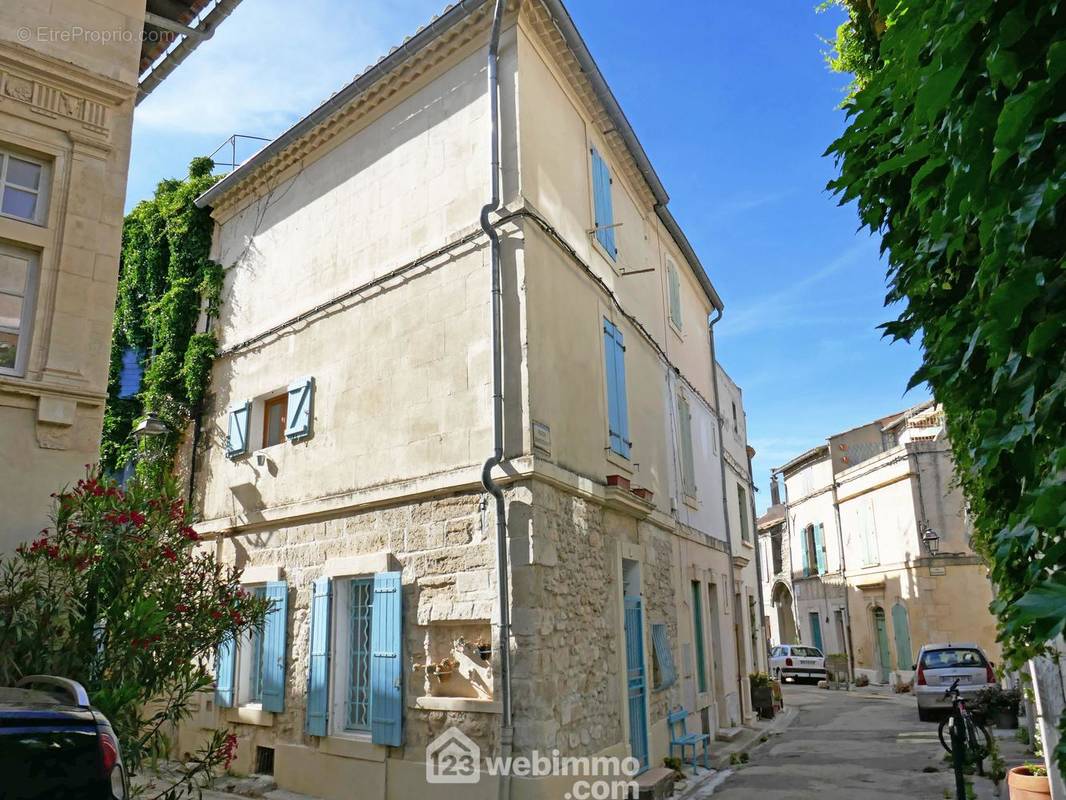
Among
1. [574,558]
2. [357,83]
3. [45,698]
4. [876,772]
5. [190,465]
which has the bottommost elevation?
[876,772]

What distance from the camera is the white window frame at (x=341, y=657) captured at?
26.0ft

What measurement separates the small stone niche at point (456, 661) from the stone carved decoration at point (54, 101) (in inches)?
218

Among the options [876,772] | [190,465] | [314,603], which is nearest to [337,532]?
[314,603]

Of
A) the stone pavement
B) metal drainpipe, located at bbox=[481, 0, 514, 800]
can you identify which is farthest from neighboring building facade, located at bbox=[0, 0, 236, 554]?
the stone pavement

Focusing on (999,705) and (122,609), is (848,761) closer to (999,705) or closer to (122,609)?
(999,705)

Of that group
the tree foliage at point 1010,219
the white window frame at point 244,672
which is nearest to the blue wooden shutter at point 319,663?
the white window frame at point 244,672

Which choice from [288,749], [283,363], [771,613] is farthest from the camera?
[771,613]

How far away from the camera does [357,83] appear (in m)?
9.30

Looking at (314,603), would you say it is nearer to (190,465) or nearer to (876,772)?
(190,465)

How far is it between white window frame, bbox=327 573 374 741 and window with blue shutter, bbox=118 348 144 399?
17.8 feet

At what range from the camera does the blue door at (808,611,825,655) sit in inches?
1097

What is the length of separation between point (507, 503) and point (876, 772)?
624cm

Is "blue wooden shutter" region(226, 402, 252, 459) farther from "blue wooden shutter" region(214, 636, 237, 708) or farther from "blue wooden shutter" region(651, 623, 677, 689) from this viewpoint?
"blue wooden shutter" region(651, 623, 677, 689)

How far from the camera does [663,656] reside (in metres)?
9.77
